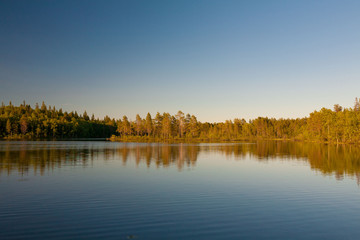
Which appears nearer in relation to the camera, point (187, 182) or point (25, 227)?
point (25, 227)

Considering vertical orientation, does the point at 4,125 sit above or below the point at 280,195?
above

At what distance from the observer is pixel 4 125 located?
17938cm

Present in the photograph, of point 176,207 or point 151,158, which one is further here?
point 151,158

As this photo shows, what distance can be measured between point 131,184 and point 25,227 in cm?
1242

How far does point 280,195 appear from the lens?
21125 mm

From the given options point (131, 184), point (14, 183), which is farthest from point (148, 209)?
point (14, 183)

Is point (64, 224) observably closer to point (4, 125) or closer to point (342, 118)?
point (342, 118)

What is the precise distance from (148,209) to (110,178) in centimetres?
1306

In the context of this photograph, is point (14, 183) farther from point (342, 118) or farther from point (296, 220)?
point (342, 118)

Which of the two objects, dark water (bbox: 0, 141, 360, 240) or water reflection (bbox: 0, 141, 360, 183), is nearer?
dark water (bbox: 0, 141, 360, 240)

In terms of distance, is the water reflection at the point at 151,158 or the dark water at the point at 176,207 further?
the water reflection at the point at 151,158

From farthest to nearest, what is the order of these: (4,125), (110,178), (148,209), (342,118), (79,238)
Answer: (4,125), (342,118), (110,178), (148,209), (79,238)

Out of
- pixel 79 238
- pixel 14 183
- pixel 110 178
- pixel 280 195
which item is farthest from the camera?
pixel 110 178

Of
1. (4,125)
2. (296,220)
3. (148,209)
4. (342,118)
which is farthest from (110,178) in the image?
(4,125)
